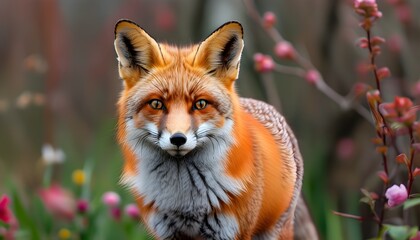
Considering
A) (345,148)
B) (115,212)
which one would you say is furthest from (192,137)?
(345,148)

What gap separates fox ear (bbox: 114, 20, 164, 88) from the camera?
312cm

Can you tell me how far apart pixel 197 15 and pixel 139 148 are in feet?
11.3

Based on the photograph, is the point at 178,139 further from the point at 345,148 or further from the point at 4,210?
the point at 345,148

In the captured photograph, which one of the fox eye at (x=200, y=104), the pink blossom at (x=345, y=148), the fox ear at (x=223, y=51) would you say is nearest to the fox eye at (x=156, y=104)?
the fox eye at (x=200, y=104)

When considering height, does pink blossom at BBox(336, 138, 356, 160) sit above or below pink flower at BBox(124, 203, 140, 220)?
below

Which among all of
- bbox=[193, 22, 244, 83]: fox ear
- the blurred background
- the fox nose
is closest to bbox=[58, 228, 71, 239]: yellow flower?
the blurred background

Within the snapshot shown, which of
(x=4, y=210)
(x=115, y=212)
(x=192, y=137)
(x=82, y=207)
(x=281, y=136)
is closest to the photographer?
(x=192, y=137)

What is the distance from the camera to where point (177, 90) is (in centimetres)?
303

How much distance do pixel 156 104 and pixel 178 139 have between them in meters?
0.22

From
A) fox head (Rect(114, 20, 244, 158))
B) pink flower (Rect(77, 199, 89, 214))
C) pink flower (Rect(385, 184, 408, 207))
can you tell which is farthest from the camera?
pink flower (Rect(77, 199, 89, 214))

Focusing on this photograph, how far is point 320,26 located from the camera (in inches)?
242

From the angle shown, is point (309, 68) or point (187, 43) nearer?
point (309, 68)

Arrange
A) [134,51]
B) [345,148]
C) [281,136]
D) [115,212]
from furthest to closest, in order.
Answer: [345,148] → [115,212] → [281,136] → [134,51]

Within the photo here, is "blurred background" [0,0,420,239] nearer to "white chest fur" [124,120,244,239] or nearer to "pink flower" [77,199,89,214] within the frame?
"pink flower" [77,199,89,214]
